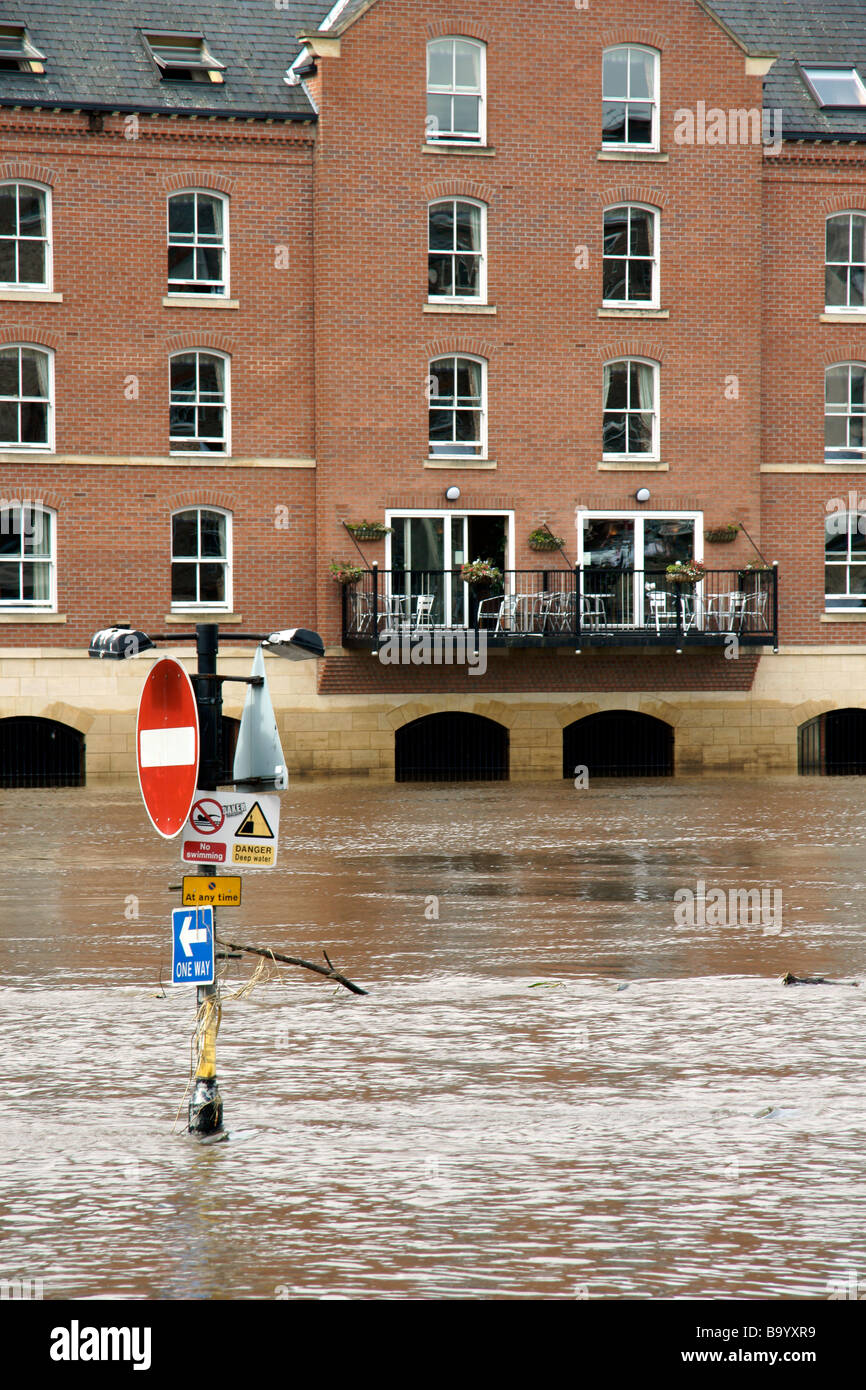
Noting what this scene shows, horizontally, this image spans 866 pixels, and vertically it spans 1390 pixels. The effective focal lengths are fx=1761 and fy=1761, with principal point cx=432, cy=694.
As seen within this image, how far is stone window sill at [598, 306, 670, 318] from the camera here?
31.5 m

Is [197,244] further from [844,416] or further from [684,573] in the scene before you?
[844,416]

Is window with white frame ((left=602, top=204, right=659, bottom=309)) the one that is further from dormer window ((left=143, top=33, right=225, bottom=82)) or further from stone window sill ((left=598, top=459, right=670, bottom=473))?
dormer window ((left=143, top=33, right=225, bottom=82))

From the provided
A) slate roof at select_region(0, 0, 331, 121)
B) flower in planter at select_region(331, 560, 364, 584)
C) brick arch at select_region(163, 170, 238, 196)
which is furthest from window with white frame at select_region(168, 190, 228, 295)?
flower in planter at select_region(331, 560, 364, 584)

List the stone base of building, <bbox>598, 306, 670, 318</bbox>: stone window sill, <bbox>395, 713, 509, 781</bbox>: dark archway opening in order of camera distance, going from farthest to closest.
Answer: <bbox>598, 306, 670, 318</bbox>: stone window sill, <bbox>395, 713, 509, 781</bbox>: dark archway opening, the stone base of building

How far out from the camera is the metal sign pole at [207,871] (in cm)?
721

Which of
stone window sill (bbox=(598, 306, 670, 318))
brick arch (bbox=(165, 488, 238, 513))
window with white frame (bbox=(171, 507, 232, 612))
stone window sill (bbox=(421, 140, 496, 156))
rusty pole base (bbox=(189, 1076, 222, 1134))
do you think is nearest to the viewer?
rusty pole base (bbox=(189, 1076, 222, 1134))

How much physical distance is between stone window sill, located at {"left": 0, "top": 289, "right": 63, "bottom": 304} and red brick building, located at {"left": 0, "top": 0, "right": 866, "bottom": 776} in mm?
52

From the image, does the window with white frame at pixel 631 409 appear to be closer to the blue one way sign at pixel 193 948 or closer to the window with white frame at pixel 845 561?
the window with white frame at pixel 845 561

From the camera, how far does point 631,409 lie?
31875 mm

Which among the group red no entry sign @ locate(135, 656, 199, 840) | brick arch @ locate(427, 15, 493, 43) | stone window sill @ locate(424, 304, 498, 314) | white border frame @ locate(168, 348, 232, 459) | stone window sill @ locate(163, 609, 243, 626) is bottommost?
red no entry sign @ locate(135, 656, 199, 840)

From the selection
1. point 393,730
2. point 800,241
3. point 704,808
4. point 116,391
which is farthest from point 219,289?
point 704,808

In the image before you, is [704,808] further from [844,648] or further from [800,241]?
[800,241]

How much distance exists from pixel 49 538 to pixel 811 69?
16997mm

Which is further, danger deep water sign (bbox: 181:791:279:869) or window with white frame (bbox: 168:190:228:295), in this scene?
window with white frame (bbox: 168:190:228:295)
